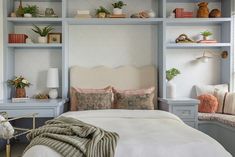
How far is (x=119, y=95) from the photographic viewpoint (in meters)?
3.72

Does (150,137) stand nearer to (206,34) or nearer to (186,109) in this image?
(186,109)

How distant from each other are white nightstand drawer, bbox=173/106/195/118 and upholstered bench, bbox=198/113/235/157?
19 centimetres

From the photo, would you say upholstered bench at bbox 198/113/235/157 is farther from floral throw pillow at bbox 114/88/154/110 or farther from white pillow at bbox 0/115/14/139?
white pillow at bbox 0/115/14/139

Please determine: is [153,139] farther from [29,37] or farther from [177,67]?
[29,37]

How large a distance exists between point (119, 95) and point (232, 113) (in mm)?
1594

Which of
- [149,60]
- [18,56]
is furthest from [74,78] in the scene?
[149,60]

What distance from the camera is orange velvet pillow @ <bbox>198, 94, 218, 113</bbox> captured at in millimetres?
3844

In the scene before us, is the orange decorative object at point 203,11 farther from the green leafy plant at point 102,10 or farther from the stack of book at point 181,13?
the green leafy plant at point 102,10

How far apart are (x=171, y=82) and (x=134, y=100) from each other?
0.84 metres

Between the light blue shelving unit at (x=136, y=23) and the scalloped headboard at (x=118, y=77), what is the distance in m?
0.15

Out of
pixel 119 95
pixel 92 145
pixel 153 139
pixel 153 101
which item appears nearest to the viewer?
pixel 92 145

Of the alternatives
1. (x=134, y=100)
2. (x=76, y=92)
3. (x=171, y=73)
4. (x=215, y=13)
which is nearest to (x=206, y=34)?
(x=215, y=13)

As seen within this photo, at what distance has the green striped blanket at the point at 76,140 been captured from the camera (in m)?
1.82

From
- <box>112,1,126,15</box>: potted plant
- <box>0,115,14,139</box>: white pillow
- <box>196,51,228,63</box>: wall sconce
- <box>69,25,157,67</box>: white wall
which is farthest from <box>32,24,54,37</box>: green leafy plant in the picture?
<box>196,51,228,63</box>: wall sconce
